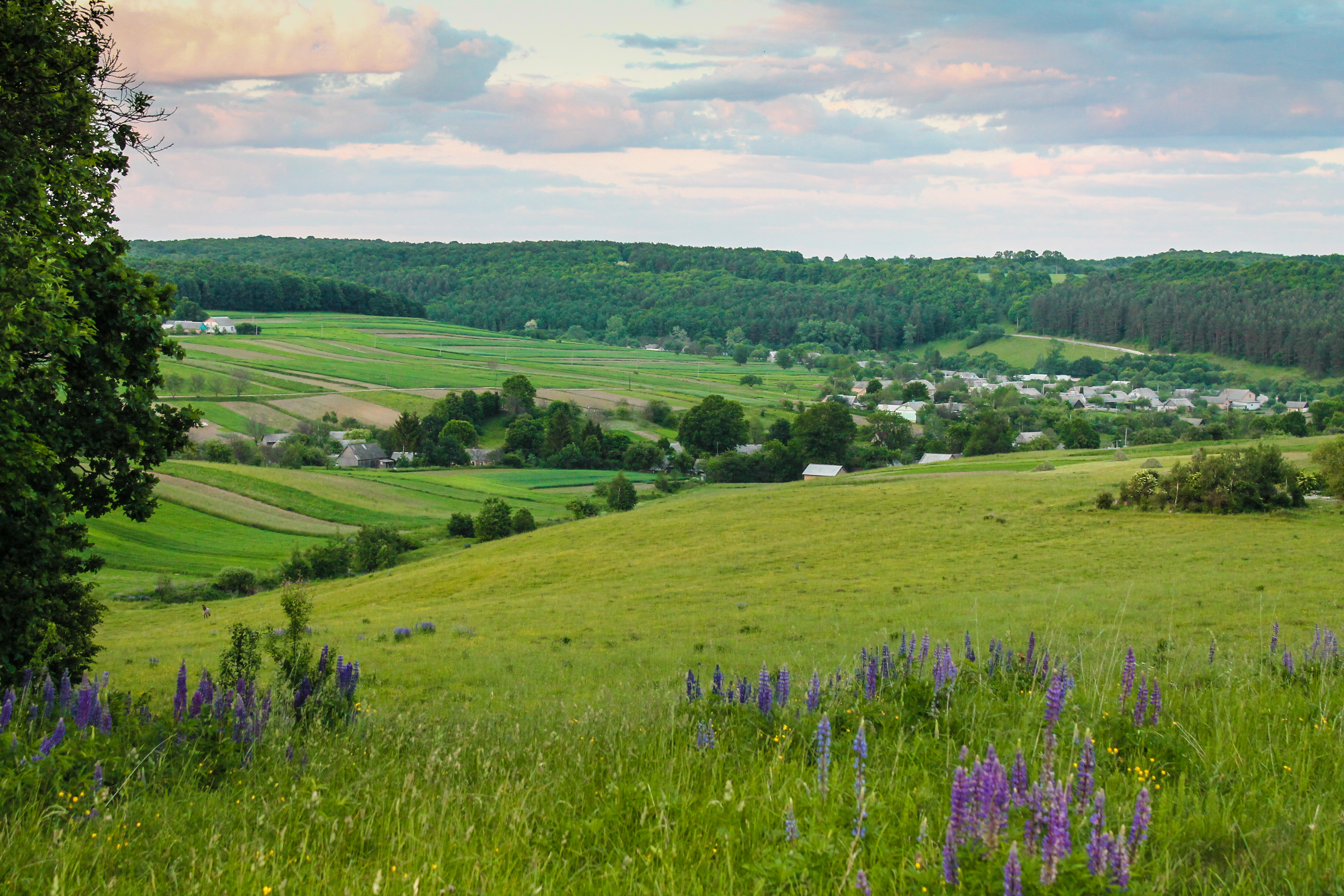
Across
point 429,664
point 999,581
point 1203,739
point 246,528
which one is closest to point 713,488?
point 246,528

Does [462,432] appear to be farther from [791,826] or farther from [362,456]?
[791,826]

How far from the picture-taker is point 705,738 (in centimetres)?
572

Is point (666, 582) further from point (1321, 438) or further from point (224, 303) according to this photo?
point (224, 303)

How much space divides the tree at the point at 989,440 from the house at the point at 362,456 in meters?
73.0

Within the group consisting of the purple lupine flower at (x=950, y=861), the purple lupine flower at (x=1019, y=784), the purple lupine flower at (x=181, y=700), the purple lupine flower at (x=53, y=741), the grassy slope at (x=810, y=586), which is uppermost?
the purple lupine flower at (x=1019, y=784)

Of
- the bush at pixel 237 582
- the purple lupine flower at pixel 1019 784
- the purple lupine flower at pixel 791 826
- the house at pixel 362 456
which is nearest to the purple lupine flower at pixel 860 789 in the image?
the purple lupine flower at pixel 791 826

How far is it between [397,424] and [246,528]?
52.1 meters

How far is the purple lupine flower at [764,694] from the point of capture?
6344 millimetres

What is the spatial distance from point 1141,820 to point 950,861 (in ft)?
2.61

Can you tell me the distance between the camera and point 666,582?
3528cm

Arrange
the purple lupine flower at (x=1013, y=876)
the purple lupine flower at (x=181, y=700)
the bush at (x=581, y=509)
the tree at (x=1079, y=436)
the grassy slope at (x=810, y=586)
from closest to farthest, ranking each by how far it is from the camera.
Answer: the purple lupine flower at (x=1013, y=876), the purple lupine flower at (x=181, y=700), the grassy slope at (x=810, y=586), the bush at (x=581, y=509), the tree at (x=1079, y=436)

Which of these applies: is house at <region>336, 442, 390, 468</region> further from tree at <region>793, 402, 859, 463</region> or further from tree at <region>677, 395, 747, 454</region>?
tree at <region>793, 402, 859, 463</region>

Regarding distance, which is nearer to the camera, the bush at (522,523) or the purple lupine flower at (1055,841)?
the purple lupine flower at (1055,841)

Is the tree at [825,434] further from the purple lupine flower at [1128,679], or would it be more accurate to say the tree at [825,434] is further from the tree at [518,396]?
the purple lupine flower at [1128,679]
